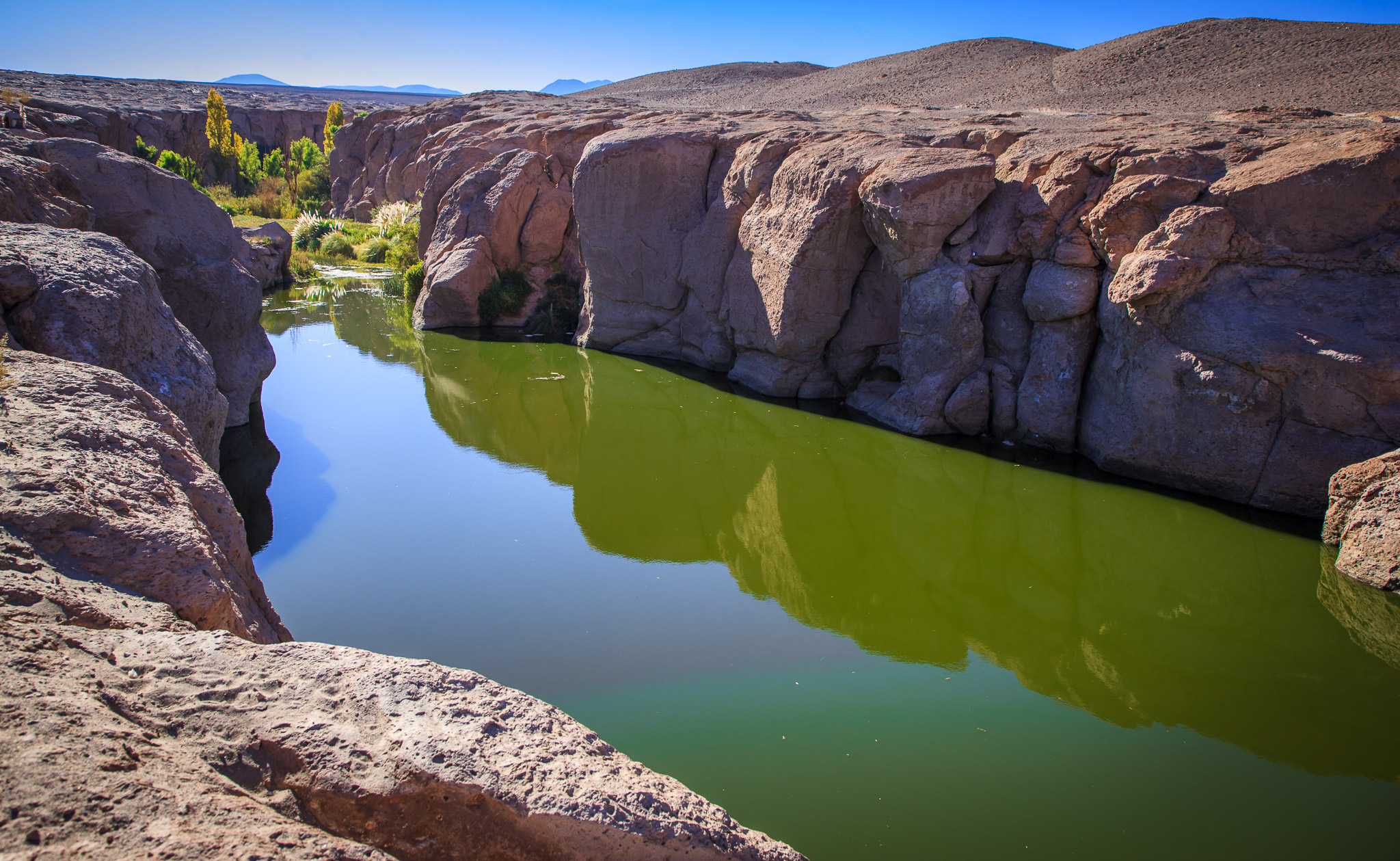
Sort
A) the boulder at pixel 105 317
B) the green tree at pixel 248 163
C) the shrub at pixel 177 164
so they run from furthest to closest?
the green tree at pixel 248 163 < the shrub at pixel 177 164 < the boulder at pixel 105 317

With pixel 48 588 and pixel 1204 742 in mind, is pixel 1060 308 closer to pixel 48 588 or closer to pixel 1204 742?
pixel 1204 742

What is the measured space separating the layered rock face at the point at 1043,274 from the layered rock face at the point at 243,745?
7.07m

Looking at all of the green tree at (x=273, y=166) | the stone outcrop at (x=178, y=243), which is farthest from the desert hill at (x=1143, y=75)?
the green tree at (x=273, y=166)

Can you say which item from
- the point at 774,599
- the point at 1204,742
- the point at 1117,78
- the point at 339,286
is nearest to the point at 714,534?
the point at 774,599

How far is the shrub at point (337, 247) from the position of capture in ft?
84.9

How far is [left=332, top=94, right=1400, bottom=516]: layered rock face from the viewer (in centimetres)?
762

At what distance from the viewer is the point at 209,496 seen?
4270 mm

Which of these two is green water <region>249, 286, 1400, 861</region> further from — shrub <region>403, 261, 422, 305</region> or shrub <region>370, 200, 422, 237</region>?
shrub <region>370, 200, 422, 237</region>

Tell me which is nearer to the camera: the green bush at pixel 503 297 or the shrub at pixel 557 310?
the shrub at pixel 557 310

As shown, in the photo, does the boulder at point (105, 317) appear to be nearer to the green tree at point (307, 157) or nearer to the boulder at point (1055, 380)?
the boulder at point (1055, 380)

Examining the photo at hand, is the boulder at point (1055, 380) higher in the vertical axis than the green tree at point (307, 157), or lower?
lower

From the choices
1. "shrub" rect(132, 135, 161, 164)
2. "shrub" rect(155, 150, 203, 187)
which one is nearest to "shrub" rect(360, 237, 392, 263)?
"shrub" rect(155, 150, 203, 187)

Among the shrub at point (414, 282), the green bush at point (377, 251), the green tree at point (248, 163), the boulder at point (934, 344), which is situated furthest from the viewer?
the green tree at point (248, 163)

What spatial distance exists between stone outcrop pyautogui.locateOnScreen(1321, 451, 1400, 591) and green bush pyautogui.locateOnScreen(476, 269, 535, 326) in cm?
1364
